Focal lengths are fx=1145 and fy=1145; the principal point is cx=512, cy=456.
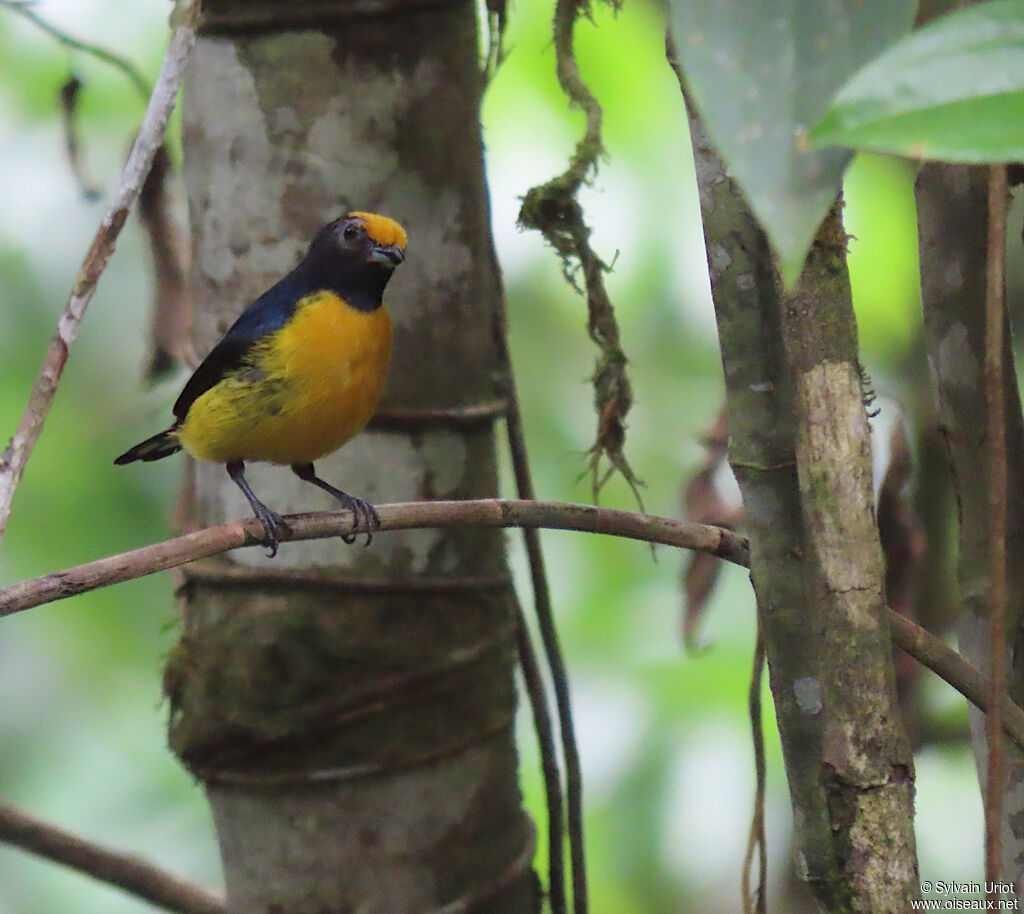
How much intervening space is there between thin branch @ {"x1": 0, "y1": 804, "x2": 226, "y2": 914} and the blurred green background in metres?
0.61

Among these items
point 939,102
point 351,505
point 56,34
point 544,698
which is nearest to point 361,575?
point 351,505

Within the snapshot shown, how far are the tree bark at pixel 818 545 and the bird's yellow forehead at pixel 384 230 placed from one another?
2.71 feet

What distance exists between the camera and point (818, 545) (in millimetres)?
1070

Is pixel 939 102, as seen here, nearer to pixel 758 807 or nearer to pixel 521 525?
pixel 521 525

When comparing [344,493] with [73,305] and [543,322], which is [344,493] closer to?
[73,305]

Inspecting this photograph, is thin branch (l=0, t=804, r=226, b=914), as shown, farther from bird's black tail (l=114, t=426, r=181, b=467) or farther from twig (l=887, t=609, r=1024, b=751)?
twig (l=887, t=609, r=1024, b=751)

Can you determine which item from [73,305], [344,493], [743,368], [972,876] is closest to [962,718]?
[972,876]

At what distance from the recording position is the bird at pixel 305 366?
2076 millimetres

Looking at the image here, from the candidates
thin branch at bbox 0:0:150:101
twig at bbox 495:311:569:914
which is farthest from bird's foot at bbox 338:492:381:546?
thin branch at bbox 0:0:150:101

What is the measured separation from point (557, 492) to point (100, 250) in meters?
1.97

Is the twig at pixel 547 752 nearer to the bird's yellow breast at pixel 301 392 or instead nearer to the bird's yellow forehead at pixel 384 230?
the bird's yellow breast at pixel 301 392

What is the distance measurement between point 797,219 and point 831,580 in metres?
0.45

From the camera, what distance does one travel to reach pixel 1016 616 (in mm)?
1493

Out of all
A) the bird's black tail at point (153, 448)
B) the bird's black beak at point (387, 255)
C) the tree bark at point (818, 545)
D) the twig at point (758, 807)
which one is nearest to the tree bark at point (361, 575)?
the bird's black beak at point (387, 255)
